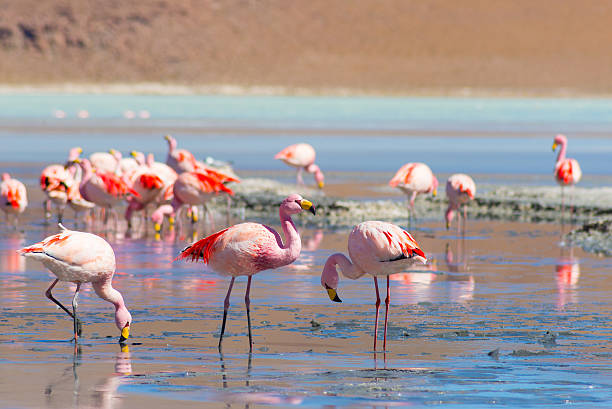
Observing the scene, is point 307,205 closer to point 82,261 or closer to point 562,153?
point 82,261

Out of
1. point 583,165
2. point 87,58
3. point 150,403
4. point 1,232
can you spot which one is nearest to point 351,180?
point 583,165

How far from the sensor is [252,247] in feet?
27.8

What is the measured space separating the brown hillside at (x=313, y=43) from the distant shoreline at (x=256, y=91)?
1.65 m

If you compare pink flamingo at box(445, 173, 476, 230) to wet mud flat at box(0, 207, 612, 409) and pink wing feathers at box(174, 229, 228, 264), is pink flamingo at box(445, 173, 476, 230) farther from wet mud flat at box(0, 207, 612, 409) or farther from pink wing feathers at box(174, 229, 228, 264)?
pink wing feathers at box(174, 229, 228, 264)

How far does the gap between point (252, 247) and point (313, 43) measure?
119666 millimetres

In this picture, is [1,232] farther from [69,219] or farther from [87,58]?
[87,58]

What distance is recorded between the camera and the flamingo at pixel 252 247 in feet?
27.9

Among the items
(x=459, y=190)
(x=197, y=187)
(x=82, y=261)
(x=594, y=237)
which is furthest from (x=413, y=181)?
(x=82, y=261)

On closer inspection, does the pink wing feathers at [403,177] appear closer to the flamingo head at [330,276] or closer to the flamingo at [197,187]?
the flamingo at [197,187]

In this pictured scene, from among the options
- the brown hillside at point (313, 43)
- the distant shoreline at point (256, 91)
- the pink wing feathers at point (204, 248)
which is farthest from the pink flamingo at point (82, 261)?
the brown hillside at point (313, 43)

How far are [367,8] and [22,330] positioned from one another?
12803 centimetres

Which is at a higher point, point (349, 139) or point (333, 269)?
point (349, 139)

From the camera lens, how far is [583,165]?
2878 centimetres

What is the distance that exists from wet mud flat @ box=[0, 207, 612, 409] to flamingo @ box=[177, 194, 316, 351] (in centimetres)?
52
